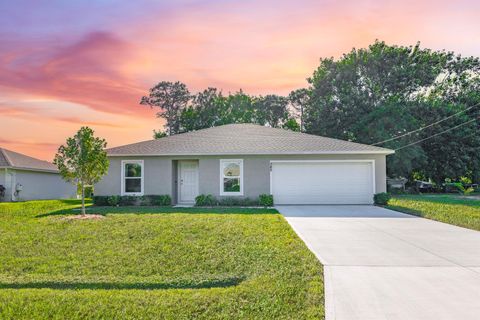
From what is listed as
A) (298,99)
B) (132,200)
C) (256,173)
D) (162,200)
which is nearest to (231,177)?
(256,173)

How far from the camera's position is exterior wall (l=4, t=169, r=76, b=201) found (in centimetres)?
2080

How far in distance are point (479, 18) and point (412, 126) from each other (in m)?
15.9

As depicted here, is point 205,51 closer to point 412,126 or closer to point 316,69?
point 412,126

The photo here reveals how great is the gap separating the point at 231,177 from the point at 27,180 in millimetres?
14480

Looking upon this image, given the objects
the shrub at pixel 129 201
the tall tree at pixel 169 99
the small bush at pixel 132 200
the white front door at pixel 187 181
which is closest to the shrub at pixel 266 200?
the white front door at pixel 187 181

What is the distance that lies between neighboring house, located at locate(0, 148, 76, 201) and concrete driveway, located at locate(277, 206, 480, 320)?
1813 centimetres

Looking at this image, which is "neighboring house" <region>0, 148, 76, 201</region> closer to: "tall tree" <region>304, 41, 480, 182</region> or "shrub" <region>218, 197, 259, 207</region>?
"shrub" <region>218, 197, 259, 207</region>

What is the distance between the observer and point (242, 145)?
17.1m

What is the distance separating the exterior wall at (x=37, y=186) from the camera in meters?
20.8

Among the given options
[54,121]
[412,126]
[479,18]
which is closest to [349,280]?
[479,18]

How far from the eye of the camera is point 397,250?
716 cm

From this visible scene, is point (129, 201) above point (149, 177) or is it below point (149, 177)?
below

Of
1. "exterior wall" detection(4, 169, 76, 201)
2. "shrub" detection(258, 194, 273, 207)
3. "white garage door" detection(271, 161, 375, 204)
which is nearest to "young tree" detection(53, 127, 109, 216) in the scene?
"shrub" detection(258, 194, 273, 207)

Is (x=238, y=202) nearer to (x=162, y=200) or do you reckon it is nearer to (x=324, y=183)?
(x=162, y=200)
